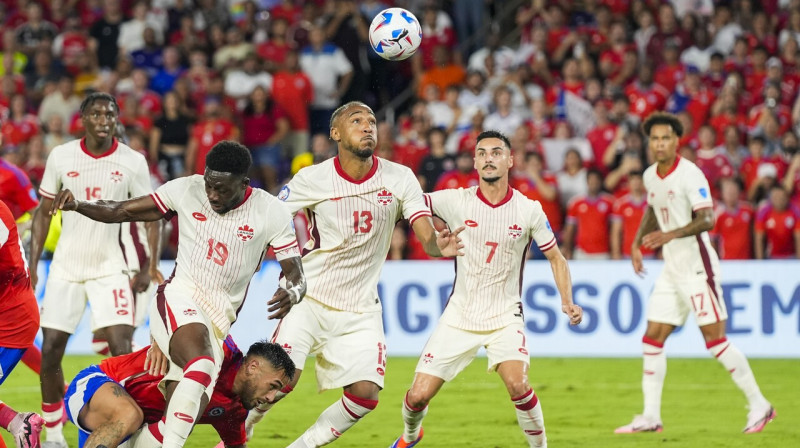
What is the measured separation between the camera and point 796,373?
44.7 ft

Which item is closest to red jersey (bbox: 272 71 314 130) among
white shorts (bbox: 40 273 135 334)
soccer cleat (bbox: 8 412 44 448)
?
white shorts (bbox: 40 273 135 334)

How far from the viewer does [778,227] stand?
15867mm

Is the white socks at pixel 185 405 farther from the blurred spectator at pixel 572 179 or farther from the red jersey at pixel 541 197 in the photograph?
the blurred spectator at pixel 572 179

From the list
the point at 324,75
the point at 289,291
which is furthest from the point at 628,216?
the point at 289,291

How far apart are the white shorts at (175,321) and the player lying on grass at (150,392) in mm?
84

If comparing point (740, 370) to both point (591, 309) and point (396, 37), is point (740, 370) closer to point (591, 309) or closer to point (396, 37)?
point (396, 37)

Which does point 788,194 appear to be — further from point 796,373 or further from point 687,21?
point 687,21

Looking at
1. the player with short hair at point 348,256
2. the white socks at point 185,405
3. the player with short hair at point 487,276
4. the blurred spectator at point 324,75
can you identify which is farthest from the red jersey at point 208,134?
the white socks at point 185,405

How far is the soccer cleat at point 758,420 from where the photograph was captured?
404 inches

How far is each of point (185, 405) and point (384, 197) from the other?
2171 mm

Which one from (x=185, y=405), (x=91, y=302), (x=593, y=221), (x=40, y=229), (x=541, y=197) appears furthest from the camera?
(x=541, y=197)

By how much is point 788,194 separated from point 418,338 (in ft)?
16.6

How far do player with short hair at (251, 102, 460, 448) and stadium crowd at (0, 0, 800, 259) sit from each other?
24.4 ft

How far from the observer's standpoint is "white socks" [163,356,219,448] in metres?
7.26
